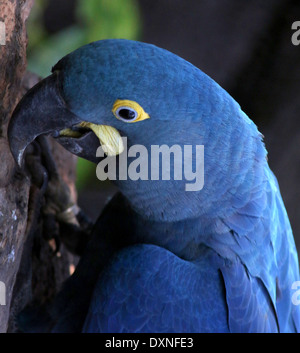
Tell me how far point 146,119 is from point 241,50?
1.91 metres

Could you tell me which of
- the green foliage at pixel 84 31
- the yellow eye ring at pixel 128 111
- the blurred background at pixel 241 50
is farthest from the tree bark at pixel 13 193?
the blurred background at pixel 241 50

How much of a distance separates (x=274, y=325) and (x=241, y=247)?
26cm

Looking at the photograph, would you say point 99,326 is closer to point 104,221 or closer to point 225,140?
point 104,221

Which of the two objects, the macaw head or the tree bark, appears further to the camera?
the tree bark

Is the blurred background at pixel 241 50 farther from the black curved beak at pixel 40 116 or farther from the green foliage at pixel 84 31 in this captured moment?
the black curved beak at pixel 40 116

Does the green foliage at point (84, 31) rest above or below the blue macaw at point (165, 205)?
above

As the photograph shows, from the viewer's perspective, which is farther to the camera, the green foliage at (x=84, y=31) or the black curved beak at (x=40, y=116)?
the green foliage at (x=84, y=31)

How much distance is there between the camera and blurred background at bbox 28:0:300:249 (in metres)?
2.57

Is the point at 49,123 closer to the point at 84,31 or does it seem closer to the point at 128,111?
the point at 128,111

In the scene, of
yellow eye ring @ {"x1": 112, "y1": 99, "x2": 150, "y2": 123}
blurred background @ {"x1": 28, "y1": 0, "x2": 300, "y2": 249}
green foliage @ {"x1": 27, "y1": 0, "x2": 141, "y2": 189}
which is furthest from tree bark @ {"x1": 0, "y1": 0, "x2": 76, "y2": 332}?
blurred background @ {"x1": 28, "y1": 0, "x2": 300, "y2": 249}

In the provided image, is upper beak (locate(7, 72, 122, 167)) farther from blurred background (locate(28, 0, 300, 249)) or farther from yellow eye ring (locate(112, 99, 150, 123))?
blurred background (locate(28, 0, 300, 249))

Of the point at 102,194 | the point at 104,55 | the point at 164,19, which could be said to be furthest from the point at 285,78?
the point at 104,55

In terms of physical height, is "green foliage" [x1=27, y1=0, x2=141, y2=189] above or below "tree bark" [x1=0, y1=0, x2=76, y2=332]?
above

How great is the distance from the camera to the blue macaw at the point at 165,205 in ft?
3.40
